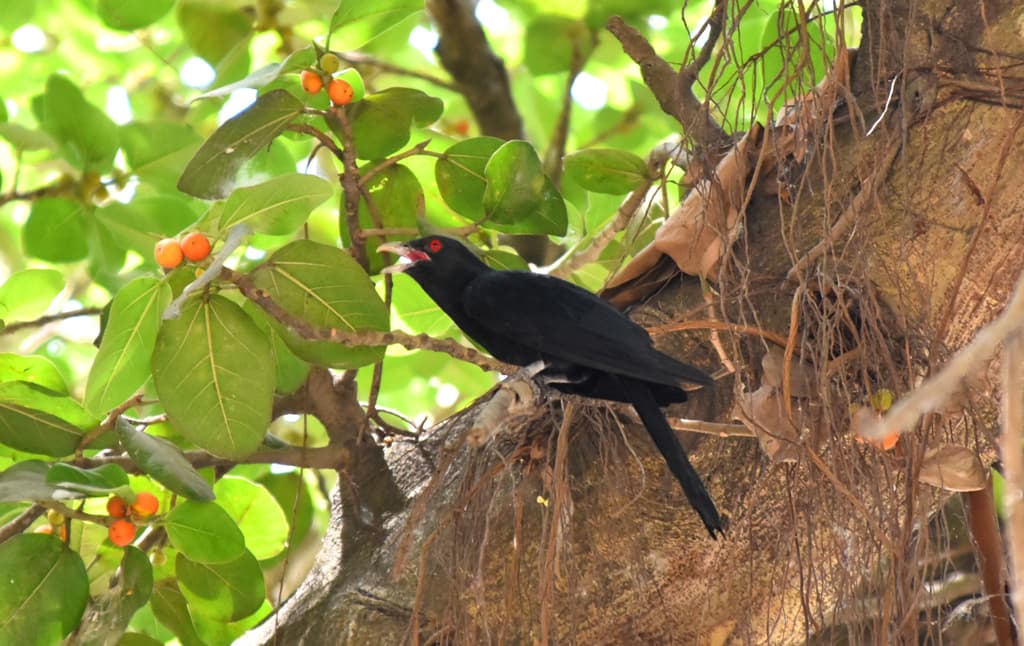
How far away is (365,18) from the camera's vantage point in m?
2.54

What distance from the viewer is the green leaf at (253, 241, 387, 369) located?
228 cm

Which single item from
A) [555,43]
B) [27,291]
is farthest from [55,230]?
[555,43]

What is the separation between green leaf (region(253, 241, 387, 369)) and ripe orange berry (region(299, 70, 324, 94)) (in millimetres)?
391

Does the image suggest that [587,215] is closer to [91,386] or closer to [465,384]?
[465,384]

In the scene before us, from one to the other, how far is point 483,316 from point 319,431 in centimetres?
181

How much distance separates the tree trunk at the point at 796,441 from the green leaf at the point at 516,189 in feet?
1.52

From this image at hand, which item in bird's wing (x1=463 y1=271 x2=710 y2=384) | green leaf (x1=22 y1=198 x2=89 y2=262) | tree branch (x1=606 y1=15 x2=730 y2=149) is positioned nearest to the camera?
bird's wing (x1=463 y1=271 x2=710 y2=384)

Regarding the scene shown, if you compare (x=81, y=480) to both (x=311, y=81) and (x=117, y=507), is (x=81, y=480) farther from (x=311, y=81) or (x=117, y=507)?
(x=311, y=81)

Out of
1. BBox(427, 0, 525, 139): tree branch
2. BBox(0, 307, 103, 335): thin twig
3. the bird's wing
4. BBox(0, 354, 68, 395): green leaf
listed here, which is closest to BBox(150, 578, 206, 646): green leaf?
BBox(0, 354, 68, 395): green leaf

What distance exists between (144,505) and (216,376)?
1.23ft

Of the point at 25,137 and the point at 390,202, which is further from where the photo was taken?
the point at 25,137

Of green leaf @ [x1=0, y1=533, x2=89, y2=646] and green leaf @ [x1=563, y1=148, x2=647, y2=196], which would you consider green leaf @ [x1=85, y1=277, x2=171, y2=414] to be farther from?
green leaf @ [x1=563, y1=148, x2=647, y2=196]

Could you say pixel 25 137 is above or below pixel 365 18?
above

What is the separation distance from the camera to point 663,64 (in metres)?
2.54
